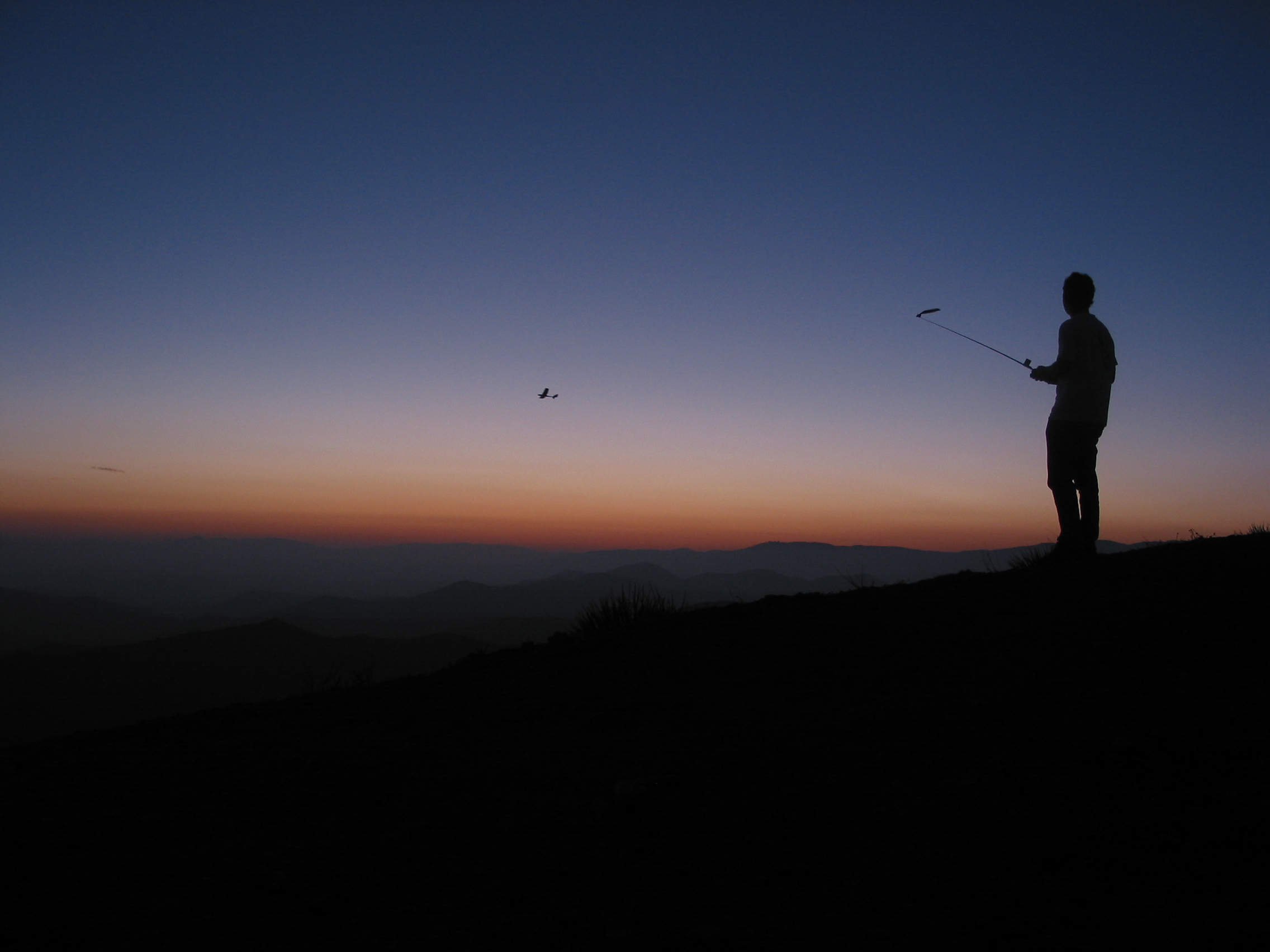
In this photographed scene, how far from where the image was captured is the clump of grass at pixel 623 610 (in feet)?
20.2

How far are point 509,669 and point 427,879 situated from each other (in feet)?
8.52

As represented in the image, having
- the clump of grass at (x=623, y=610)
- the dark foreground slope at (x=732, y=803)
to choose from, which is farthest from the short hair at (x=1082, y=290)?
the clump of grass at (x=623, y=610)

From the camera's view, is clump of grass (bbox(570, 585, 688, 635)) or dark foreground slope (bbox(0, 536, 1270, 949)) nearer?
dark foreground slope (bbox(0, 536, 1270, 949))

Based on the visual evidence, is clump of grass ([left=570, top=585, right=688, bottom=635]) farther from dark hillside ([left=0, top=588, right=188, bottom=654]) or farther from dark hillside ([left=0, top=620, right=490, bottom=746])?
dark hillside ([left=0, top=588, right=188, bottom=654])

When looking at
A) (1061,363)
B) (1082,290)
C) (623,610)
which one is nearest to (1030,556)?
(1061,363)

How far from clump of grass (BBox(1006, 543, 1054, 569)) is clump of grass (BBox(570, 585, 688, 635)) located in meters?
3.04

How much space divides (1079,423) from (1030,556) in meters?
1.36

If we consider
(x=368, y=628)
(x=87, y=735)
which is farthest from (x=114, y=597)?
(x=87, y=735)

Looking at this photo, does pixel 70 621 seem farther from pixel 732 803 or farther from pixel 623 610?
pixel 732 803

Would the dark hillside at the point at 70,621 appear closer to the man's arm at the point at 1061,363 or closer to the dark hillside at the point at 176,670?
the dark hillside at the point at 176,670

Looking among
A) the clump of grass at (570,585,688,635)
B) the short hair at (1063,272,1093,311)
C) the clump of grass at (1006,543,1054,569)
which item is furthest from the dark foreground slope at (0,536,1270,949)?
the short hair at (1063,272,1093,311)

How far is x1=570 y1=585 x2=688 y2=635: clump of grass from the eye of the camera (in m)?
6.16

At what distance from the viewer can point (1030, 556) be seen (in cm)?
686

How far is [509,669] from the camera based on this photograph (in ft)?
16.3
